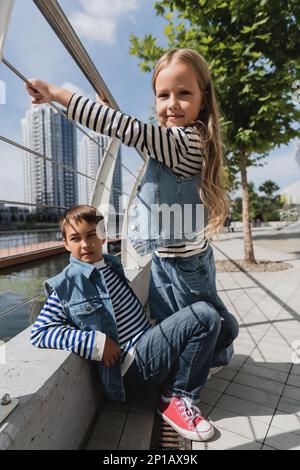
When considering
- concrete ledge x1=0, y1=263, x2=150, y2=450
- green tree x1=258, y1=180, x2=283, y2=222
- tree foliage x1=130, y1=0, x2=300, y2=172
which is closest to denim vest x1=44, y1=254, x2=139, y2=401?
concrete ledge x1=0, y1=263, x2=150, y2=450

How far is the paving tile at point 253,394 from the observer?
56.7 inches

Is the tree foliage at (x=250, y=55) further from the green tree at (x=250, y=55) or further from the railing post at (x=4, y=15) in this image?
the railing post at (x=4, y=15)

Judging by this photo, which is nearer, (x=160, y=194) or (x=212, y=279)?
(x=160, y=194)

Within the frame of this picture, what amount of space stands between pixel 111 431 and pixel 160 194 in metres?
0.94

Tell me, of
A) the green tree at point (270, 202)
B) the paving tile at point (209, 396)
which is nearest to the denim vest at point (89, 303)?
the paving tile at point (209, 396)

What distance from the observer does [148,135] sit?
0.89m

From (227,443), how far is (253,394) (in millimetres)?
397

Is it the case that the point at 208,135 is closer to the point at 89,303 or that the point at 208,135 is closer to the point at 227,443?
the point at 89,303

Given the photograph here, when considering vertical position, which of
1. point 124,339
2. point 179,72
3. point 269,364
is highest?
point 179,72

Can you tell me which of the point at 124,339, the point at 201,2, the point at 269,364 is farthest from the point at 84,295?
the point at 201,2

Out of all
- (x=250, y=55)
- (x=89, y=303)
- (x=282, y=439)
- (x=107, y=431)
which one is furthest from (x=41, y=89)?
(x=250, y=55)

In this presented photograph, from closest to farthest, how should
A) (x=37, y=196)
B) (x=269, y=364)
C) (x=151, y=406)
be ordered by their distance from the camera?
(x=151, y=406) < (x=269, y=364) < (x=37, y=196)
